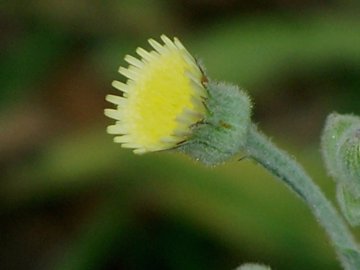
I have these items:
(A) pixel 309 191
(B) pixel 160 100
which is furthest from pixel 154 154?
(A) pixel 309 191

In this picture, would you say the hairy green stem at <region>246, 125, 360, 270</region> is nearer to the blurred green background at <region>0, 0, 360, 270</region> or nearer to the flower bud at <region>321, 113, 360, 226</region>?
the flower bud at <region>321, 113, 360, 226</region>

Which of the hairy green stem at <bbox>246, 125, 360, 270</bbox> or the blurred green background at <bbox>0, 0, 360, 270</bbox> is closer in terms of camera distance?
the hairy green stem at <bbox>246, 125, 360, 270</bbox>

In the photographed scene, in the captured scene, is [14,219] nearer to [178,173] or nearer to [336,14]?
[178,173]

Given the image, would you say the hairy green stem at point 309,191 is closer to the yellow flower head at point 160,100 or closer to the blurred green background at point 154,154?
the yellow flower head at point 160,100

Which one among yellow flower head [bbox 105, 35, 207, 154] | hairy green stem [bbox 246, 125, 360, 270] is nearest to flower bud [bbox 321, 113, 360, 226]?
hairy green stem [bbox 246, 125, 360, 270]

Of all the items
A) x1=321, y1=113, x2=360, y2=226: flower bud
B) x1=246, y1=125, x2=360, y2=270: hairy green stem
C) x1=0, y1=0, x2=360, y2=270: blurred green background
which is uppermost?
x1=0, y1=0, x2=360, y2=270: blurred green background

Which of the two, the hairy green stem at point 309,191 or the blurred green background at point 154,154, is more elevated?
the blurred green background at point 154,154

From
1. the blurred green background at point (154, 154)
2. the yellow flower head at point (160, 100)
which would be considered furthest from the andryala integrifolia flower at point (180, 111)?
the blurred green background at point (154, 154)

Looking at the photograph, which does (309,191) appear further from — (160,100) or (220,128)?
(160,100)
